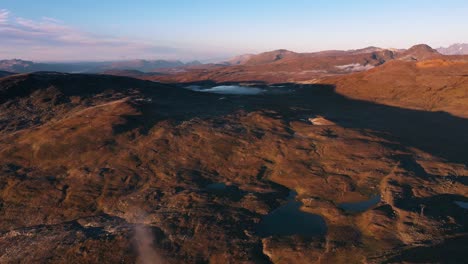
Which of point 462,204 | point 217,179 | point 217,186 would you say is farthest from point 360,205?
point 217,179

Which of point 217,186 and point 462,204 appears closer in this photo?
point 462,204

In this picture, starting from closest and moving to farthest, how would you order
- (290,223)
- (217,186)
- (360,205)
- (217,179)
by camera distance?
(290,223)
(360,205)
(217,186)
(217,179)

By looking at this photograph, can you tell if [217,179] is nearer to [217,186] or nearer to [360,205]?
[217,186]

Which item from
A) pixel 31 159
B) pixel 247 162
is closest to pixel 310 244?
pixel 247 162

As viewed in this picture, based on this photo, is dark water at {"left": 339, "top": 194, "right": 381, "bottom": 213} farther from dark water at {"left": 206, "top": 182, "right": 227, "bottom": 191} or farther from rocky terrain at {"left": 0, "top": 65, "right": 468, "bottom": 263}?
dark water at {"left": 206, "top": 182, "right": 227, "bottom": 191}

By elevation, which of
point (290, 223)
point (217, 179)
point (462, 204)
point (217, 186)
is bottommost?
point (290, 223)

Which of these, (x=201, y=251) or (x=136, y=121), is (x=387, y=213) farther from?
(x=136, y=121)

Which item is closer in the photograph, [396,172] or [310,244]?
[310,244]
